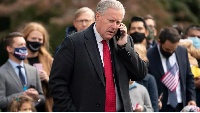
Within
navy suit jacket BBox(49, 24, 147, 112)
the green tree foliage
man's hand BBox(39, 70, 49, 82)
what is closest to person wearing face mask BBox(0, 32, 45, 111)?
man's hand BBox(39, 70, 49, 82)

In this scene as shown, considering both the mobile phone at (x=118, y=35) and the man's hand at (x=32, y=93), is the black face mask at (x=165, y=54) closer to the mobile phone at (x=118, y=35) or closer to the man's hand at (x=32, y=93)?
the man's hand at (x=32, y=93)

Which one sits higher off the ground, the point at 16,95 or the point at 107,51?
the point at 107,51

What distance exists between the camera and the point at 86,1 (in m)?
23.6

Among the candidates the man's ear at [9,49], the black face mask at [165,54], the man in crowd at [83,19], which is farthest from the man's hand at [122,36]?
the black face mask at [165,54]

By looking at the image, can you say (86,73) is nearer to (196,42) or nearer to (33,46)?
(33,46)

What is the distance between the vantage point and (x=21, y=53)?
12055mm

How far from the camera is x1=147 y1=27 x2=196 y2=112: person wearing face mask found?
13164 millimetres

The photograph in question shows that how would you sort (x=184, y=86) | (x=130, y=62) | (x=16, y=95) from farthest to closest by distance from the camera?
1. (x=184, y=86)
2. (x=16, y=95)
3. (x=130, y=62)

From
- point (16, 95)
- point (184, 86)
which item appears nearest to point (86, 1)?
point (184, 86)

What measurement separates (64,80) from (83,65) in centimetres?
26

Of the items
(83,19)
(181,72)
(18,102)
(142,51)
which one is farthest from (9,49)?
(181,72)

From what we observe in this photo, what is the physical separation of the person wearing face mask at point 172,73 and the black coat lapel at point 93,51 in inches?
163

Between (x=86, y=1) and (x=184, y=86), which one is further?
(x=86, y=1)

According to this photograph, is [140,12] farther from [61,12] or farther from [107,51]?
[107,51]
